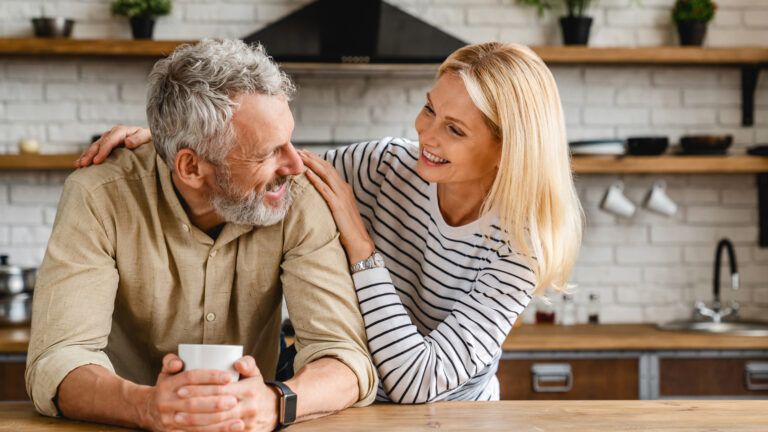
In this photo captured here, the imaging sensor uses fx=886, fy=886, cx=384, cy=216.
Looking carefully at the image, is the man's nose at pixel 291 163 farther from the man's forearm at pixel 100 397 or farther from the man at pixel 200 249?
the man's forearm at pixel 100 397

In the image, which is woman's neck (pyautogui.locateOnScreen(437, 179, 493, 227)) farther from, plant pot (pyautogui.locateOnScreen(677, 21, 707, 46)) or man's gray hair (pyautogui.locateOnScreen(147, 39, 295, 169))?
plant pot (pyautogui.locateOnScreen(677, 21, 707, 46))

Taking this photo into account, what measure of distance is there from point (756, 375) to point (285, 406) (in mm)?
2557

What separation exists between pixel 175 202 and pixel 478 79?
27.3 inches

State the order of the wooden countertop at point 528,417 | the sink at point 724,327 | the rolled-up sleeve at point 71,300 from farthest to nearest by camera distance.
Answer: the sink at point 724,327
the rolled-up sleeve at point 71,300
the wooden countertop at point 528,417

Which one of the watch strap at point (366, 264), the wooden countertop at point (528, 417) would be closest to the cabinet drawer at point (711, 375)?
the wooden countertop at point (528, 417)

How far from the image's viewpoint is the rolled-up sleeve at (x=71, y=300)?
156 centimetres

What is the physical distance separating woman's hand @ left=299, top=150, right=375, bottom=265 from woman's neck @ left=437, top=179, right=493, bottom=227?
0.26 metres

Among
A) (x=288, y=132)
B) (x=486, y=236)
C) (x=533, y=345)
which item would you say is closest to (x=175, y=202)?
(x=288, y=132)

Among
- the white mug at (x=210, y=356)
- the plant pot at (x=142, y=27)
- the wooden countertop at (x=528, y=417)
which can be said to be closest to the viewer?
the white mug at (x=210, y=356)

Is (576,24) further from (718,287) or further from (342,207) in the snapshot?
(342,207)

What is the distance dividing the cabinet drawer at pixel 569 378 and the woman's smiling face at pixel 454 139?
1576 millimetres

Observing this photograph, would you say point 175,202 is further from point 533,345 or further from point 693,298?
point 693,298

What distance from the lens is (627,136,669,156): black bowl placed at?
12.4ft

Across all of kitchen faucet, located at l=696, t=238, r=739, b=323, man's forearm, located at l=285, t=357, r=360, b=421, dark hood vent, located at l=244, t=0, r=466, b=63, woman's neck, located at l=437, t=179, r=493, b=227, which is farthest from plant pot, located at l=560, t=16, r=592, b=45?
man's forearm, located at l=285, t=357, r=360, b=421
